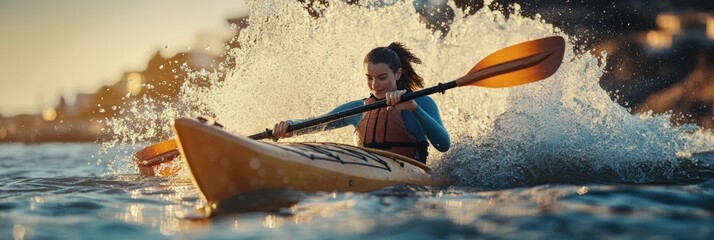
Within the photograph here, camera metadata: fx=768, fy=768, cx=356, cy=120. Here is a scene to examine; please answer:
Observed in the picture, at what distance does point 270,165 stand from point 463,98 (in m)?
4.05

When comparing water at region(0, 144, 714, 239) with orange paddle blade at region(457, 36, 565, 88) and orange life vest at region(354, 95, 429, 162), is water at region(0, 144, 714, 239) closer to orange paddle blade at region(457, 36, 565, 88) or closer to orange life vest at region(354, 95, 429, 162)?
orange life vest at region(354, 95, 429, 162)

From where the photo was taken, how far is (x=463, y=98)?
7844 millimetres

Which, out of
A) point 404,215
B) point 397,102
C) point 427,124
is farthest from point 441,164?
point 404,215

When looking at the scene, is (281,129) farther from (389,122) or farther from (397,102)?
(397,102)

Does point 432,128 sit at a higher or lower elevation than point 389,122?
lower

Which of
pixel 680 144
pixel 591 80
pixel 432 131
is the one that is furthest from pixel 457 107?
pixel 432 131

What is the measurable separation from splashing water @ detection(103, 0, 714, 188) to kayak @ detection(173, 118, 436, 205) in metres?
0.86

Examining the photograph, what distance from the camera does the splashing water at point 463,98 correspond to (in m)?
6.19

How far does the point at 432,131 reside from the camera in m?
5.18

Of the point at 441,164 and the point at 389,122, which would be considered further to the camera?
the point at 441,164

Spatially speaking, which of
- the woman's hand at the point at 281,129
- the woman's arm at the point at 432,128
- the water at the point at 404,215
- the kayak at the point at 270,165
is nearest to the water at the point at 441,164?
the water at the point at 404,215

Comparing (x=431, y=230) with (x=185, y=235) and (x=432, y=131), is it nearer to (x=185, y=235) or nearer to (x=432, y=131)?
(x=185, y=235)

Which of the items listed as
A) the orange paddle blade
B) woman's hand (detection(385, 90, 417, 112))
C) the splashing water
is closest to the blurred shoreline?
the splashing water

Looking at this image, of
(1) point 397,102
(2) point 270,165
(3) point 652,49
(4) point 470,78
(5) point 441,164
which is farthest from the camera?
(3) point 652,49
